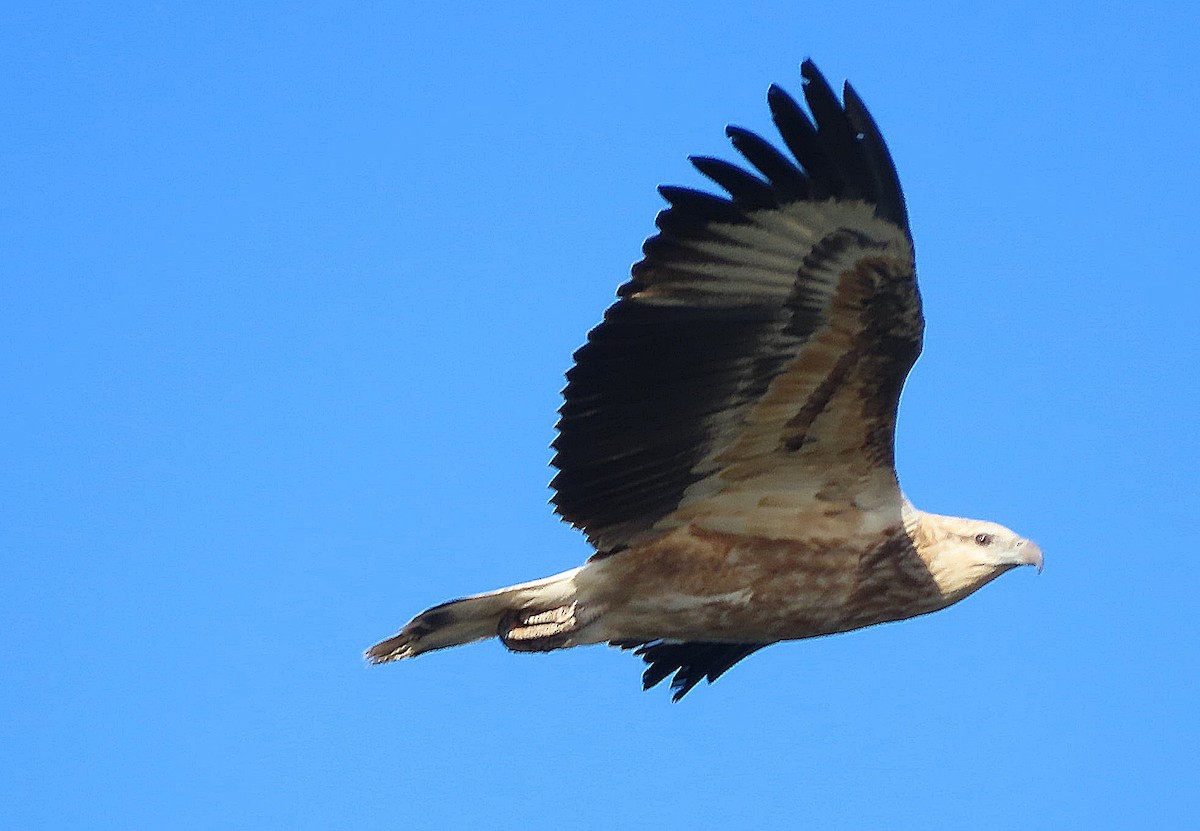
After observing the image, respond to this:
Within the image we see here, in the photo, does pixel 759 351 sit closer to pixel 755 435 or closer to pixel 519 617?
pixel 755 435

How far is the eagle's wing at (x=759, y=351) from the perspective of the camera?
6.48m

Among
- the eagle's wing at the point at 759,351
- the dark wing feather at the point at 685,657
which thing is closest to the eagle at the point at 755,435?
the eagle's wing at the point at 759,351

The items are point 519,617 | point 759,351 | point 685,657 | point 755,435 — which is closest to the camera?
point 759,351

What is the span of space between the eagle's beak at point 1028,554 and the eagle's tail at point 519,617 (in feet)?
5.94

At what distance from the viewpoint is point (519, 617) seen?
7465 millimetres

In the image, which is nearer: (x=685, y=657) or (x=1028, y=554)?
(x=1028, y=554)

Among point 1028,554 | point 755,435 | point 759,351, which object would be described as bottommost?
point 1028,554

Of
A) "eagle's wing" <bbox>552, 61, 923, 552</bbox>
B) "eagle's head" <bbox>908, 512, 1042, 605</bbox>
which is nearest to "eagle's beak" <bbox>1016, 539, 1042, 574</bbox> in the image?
"eagle's head" <bbox>908, 512, 1042, 605</bbox>

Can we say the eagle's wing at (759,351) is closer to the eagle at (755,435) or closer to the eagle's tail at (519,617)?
the eagle at (755,435)

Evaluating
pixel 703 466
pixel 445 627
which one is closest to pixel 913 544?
pixel 703 466

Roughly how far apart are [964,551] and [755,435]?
1.00 metres

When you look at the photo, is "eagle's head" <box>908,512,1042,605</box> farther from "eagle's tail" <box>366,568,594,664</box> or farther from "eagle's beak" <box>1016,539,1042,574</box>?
"eagle's tail" <box>366,568,594,664</box>

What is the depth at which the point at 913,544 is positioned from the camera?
738 centimetres

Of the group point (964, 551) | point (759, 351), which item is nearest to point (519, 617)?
point (759, 351)
